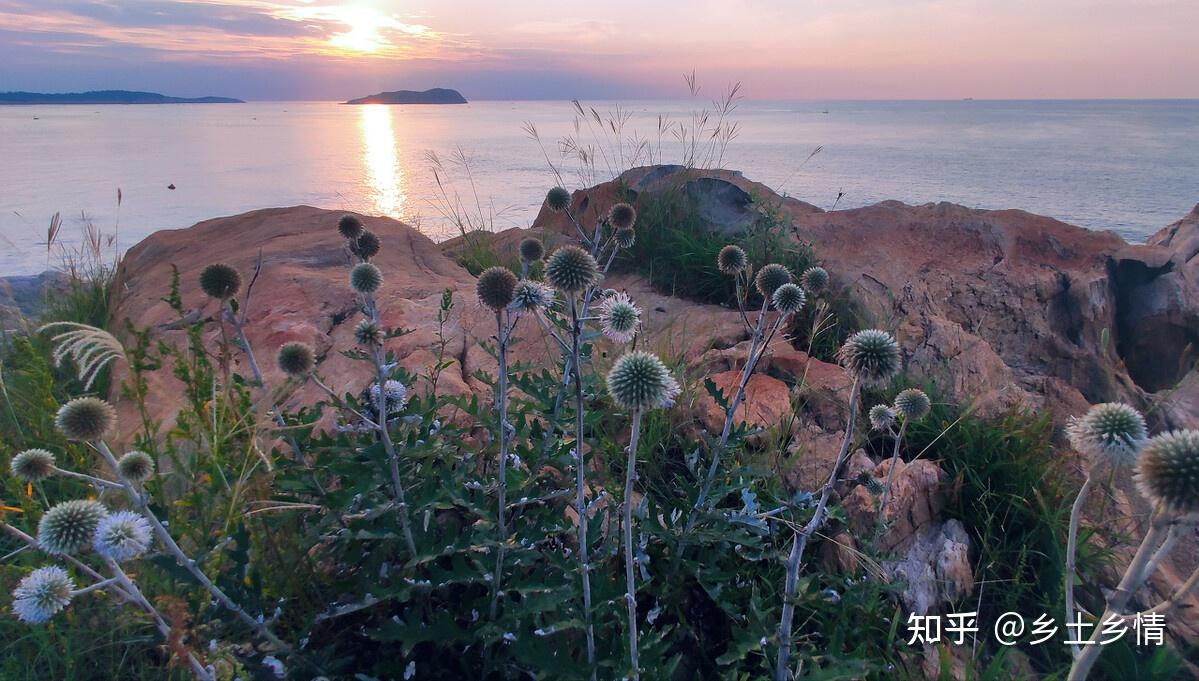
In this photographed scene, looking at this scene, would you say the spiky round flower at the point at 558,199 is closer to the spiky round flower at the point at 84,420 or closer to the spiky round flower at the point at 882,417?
the spiky round flower at the point at 882,417

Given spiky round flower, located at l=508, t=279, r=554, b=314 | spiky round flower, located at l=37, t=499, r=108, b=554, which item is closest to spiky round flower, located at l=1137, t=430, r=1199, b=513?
spiky round flower, located at l=508, t=279, r=554, b=314

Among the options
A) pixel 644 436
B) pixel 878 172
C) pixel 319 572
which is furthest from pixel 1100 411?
pixel 878 172

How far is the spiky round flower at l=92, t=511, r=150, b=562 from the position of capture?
167 centimetres

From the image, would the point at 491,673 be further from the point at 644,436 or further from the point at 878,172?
the point at 878,172

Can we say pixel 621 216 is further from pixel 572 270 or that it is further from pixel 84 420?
pixel 84 420

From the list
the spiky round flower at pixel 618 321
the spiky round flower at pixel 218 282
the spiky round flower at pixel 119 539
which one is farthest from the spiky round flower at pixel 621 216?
the spiky round flower at pixel 119 539

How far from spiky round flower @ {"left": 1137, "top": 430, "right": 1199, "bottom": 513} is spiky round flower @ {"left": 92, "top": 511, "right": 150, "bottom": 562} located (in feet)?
7.68

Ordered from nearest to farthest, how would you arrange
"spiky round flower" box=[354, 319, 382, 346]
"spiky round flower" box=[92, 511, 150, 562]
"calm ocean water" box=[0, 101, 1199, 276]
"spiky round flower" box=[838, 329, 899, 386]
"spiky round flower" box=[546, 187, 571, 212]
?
1. "spiky round flower" box=[92, 511, 150, 562]
2. "spiky round flower" box=[838, 329, 899, 386]
3. "spiky round flower" box=[354, 319, 382, 346]
4. "spiky round flower" box=[546, 187, 571, 212]
5. "calm ocean water" box=[0, 101, 1199, 276]

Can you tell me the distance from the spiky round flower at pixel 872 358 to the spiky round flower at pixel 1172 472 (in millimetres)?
636

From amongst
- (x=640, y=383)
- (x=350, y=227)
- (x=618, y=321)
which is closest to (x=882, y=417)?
(x=618, y=321)

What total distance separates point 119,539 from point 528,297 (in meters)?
1.21

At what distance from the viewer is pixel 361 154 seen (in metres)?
17.8

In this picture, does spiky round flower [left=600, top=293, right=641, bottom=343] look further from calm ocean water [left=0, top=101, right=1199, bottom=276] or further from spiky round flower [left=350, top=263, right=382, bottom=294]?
calm ocean water [left=0, top=101, right=1199, bottom=276]

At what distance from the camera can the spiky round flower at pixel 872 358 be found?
6.55ft
